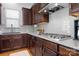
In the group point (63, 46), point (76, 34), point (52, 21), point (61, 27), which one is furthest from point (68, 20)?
point (63, 46)

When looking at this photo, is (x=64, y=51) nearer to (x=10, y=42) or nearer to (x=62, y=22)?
(x=62, y=22)

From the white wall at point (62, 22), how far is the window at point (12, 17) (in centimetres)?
195

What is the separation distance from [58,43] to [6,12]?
3.33 meters

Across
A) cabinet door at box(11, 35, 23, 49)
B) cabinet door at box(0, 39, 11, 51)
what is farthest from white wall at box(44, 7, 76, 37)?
cabinet door at box(0, 39, 11, 51)

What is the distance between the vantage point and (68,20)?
188cm

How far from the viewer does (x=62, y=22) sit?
2.10 m

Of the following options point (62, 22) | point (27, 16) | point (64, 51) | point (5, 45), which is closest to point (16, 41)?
point (5, 45)

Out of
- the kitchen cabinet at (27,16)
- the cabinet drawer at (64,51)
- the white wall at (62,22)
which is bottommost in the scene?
the cabinet drawer at (64,51)

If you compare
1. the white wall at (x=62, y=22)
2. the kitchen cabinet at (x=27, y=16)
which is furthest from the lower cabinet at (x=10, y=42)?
the white wall at (x=62, y=22)

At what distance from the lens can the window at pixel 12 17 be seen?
395cm

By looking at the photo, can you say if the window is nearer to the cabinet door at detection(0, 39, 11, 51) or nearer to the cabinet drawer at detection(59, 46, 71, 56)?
the cabinet door at detection(0, 39, 11, 51)

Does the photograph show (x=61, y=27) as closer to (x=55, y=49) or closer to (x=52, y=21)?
(x=52, y=21)

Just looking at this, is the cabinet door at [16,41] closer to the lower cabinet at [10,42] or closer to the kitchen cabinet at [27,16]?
the lower cabinet at [10,42]

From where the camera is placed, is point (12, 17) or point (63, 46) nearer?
point (63, 46)
